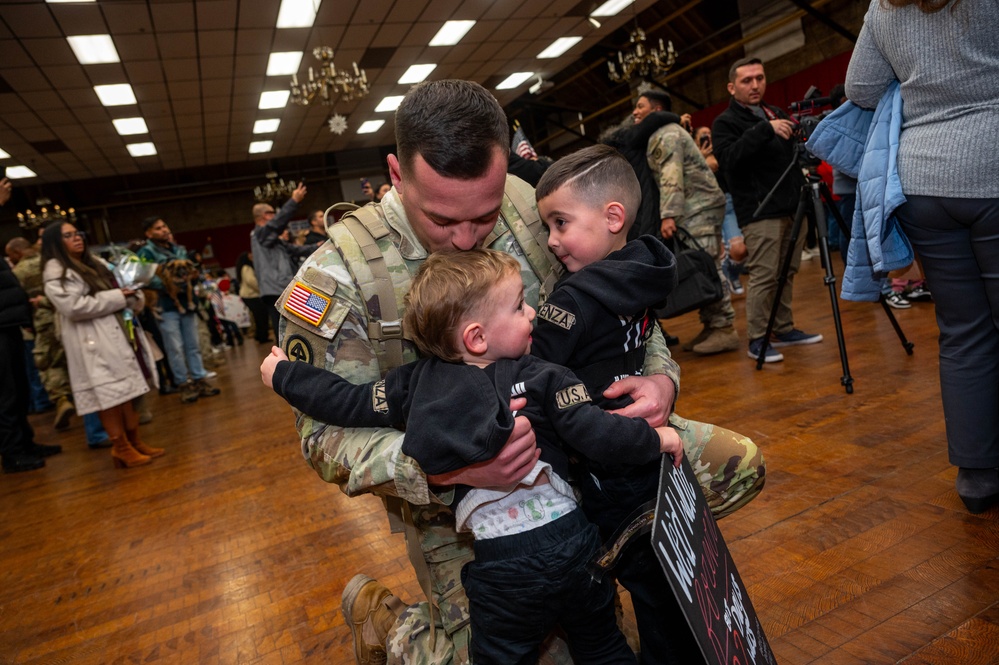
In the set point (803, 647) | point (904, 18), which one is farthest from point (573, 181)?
point (803, 647)

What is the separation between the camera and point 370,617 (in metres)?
1.48

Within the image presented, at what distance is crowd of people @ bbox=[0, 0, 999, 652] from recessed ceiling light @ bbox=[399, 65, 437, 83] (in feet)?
30.6

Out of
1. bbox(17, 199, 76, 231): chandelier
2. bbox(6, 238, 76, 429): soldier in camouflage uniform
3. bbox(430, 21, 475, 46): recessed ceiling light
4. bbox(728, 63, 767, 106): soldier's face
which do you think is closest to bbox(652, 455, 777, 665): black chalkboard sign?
bbox(728, 63, 767, 106): soldier's face

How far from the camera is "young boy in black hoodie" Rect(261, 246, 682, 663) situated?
3.36 ft

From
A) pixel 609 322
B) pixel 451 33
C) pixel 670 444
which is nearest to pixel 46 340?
pixel 609 322

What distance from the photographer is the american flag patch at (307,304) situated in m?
1.25

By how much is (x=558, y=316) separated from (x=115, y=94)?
9.86 meters

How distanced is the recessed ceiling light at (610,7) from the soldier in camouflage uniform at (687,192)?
5.93m

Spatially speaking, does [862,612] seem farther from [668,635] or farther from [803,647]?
[668,635]

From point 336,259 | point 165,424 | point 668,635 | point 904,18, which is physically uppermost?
point 904,18

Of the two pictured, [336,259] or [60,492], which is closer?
[336,259]

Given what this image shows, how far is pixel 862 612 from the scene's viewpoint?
1422mm

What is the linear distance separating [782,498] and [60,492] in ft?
12.1

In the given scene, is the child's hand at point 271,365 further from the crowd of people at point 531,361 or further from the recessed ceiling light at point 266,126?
the recessed ceiling light at point 266,126
